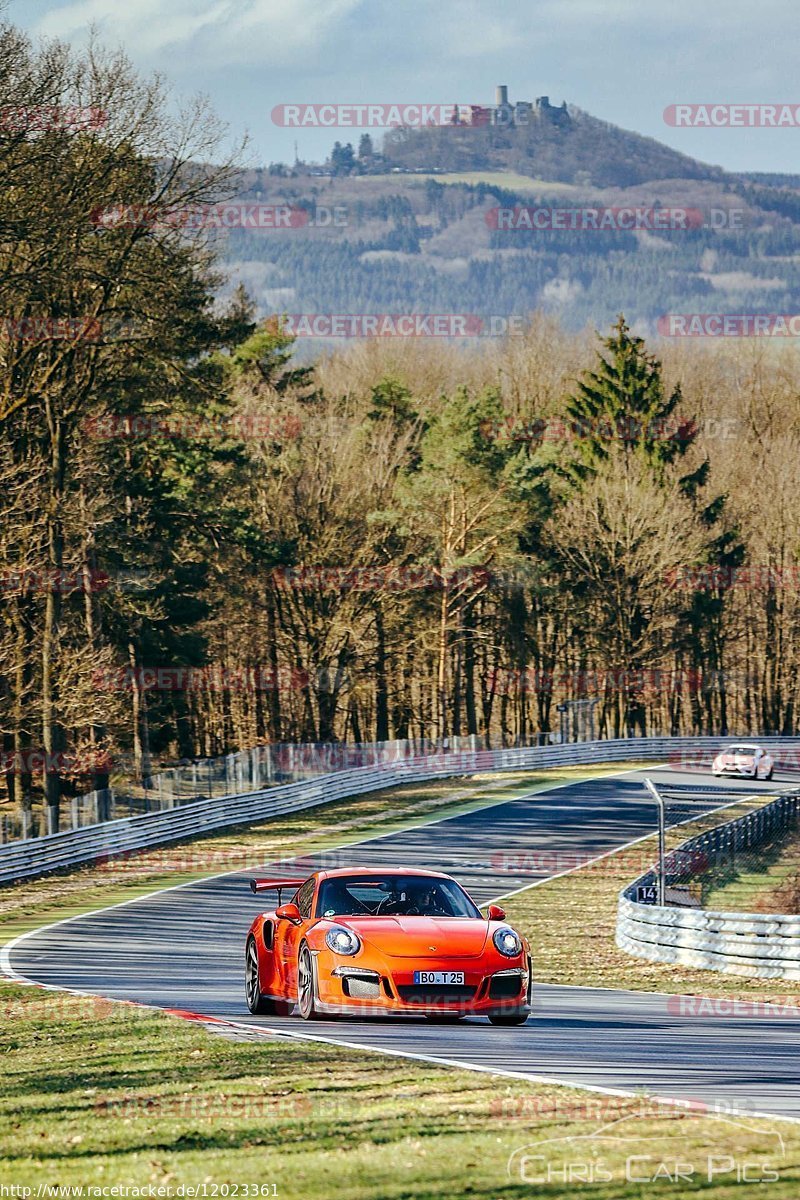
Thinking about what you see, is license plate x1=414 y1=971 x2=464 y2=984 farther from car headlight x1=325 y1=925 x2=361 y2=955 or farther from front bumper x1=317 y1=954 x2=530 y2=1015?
car headlight x1=325 y1=925 x2=361 y2=955

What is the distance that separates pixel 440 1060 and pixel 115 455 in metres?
40.6

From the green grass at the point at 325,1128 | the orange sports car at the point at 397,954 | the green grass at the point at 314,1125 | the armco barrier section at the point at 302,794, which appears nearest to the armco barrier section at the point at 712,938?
the orange sports car at the point at 397,954

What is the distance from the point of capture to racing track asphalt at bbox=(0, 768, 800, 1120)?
11227mm

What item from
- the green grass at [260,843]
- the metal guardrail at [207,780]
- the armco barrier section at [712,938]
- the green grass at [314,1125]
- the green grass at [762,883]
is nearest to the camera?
the green grass at [314,1125]

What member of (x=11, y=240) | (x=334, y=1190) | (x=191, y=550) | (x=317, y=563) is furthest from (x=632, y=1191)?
(x=317, y=563)

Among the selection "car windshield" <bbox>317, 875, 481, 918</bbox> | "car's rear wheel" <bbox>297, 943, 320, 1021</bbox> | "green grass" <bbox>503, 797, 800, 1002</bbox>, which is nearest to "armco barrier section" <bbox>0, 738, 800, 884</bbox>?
"green grass" <bbox>503, 797, 800, 1002</bbox>

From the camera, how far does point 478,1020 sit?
14641 mm

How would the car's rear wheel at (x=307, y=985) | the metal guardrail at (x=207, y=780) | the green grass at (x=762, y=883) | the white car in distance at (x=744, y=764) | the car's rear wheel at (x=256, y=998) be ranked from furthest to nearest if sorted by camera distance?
the white car in distance at (x=744, y=764) < the metal guardrail at (x=207, y=780) < the green grass at (x=762, y=883) < the car's rear wheel at (x=256, y=998) < the car's rear wheel at (x=307, y=985)

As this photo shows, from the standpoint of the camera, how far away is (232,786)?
45844 mm

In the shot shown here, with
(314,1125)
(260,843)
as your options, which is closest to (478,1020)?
(314,1125)

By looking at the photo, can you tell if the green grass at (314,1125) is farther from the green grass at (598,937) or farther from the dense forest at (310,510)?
the dense forest at (310,510)

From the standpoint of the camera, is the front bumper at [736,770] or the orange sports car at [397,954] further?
the front bumper at [736,770]

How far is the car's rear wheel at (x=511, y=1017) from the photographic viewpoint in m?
13.9

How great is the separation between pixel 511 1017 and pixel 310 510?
54.5m
